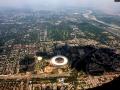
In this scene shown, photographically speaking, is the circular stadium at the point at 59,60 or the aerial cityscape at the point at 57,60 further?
the circular stadium at the point at 59,60

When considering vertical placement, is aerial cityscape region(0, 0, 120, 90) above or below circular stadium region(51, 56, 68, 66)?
below

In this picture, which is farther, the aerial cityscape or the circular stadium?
the circular stadium

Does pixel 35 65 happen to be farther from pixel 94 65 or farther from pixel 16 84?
pixel 94 65

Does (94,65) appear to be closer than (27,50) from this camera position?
Yes

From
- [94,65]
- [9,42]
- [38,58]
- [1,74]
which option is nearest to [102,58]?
[94,65]

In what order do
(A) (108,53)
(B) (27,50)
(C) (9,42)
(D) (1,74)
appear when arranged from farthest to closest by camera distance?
(C) (9,42), (B) (27,50), (A) (108,53), (D) (1,74)

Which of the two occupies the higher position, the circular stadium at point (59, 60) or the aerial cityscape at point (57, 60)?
the circular stadium at point (59, 60)

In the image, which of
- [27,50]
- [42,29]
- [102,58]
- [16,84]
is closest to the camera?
[16,84]

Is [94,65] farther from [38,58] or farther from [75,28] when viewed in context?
[75,28]
